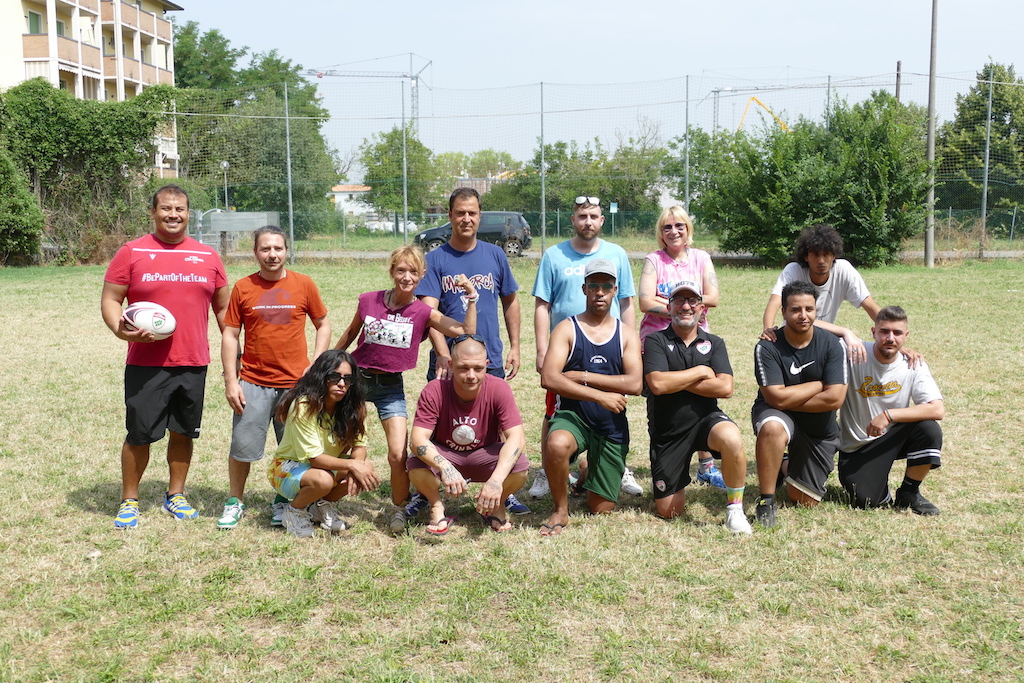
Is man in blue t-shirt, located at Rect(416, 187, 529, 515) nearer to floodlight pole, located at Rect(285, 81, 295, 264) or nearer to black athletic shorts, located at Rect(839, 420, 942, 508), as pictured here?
black athletic shorts, located at Rect(839, 420, 942, 508)

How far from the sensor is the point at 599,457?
4848 millimetres

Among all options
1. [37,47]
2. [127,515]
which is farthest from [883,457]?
[37,47]

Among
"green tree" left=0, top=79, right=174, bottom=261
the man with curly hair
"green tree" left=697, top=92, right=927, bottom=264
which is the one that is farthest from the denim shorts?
"green tree" left=0, top=79, right=174, bottom=261

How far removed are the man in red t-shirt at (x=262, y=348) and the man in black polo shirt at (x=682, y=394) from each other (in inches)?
72.6

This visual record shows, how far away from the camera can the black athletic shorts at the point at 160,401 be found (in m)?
4.69

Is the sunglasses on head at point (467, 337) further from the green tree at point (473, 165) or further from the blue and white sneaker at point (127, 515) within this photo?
the green tree at point (473, 165)

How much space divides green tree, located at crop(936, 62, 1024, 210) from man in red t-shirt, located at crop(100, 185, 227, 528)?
2326cm

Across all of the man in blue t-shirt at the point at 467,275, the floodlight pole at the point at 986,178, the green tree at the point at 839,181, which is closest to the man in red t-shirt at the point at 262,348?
the man in blue t-shirt at the point at 467,275

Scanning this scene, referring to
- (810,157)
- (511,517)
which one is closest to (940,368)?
(511,517)

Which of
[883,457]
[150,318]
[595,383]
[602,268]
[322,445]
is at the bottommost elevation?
[883,457]

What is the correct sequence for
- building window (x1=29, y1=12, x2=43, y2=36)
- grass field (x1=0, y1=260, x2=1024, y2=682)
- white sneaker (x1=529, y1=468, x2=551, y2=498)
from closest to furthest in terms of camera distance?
grass field (x1=0, y1=260, x2=1024, y2=682) < white sneaker (x1=529, y1=468, x2=551, y2=498) < building window (x1=29, y1=12, x2=43, y2=36)

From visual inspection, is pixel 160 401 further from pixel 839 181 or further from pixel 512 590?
pixel 839 181

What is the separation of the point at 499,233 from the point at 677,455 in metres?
21.2

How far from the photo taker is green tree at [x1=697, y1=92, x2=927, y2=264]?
21.6 meters
